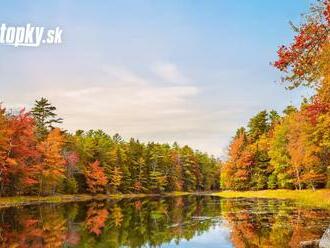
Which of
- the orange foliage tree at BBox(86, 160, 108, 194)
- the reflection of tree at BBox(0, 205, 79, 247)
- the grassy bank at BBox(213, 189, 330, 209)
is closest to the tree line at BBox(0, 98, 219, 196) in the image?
the orange foliage tree at BBox(86, 160, 108, 194)

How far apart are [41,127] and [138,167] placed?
1210 inches

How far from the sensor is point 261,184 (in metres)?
79.7

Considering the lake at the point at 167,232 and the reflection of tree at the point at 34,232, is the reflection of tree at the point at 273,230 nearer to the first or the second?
the lake at the point at 167,232

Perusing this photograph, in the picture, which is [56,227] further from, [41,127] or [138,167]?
[138,167]

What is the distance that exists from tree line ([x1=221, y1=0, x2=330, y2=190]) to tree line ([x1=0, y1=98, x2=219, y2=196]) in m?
22.3

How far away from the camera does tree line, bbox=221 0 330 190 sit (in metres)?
15.5

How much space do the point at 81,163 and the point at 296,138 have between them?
132 feet

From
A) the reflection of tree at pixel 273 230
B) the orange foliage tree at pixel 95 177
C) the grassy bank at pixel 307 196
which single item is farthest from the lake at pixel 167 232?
the orange foliage tree at pixel 95 177

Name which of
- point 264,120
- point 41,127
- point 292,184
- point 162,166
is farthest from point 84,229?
point 162,166

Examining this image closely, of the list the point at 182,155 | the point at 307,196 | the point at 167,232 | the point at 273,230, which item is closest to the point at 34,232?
the point at 167,232

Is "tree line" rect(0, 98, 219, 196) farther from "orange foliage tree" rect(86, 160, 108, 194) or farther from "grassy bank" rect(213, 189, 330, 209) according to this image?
"grassy bank" rect(213, 189, 330, 209)

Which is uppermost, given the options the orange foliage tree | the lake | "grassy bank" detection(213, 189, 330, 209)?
the orange foliage tree

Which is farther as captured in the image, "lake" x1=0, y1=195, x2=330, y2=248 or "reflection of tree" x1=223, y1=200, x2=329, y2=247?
"lake" x1=0, y1=195, x2=330, y2=248

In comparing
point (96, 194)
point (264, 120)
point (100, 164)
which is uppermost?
point (264, 120)
